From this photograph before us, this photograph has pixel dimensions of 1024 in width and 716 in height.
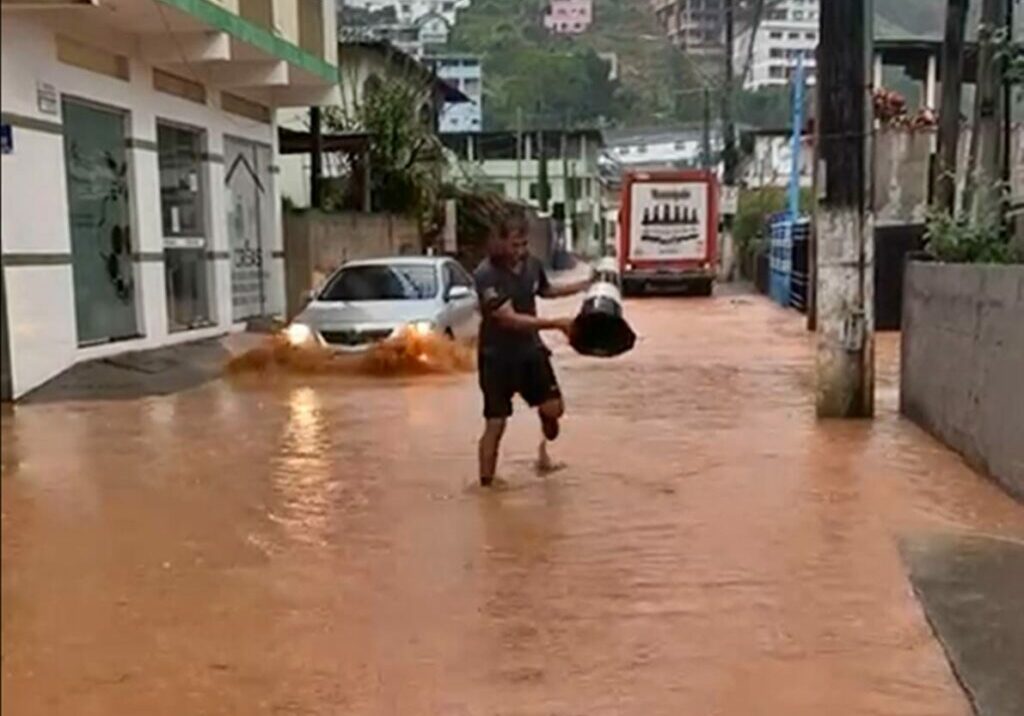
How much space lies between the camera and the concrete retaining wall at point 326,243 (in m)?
22.0

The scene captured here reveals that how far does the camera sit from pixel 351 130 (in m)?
26.7

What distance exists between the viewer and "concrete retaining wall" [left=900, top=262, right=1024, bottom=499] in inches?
305

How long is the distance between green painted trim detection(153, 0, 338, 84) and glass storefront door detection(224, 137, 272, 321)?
5.33 ft

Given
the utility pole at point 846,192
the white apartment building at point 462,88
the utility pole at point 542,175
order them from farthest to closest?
the utility pole at point 542,175 → the white apartment building at point 462,88 → the utility pole at point 846,192

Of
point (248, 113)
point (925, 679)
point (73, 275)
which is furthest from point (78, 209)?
point (925, 679)

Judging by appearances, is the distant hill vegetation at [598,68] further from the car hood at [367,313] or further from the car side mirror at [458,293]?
the car hood at [367,313]

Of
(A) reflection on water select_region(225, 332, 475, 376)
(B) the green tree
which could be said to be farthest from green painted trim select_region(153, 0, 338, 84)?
(B) the green tree

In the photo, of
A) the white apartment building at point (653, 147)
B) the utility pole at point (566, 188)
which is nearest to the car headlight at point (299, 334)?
the utility pole at point (566, 188)

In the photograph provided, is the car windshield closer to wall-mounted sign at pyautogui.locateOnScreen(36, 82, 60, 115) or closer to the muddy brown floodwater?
wall-mounted sign at pyautogui.locateOnScreen(36, 82, 60, 115)

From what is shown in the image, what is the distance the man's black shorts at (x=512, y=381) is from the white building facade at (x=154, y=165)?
14.6 ft

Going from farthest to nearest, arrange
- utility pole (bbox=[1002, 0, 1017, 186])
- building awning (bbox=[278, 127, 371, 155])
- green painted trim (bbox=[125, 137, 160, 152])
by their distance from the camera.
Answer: building awning (bbox=[278, 127, 371, 155])
green painted trim (bbox=[125, 137, 160, 152])
utility pole (bbox=[1002, 0, 1017, 186])

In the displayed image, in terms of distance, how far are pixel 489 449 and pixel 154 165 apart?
9773 millimetres

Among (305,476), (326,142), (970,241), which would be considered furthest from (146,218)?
(970,241)

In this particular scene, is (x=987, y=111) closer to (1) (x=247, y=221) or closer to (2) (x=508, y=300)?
(2) (x=508, y=300)
